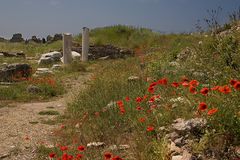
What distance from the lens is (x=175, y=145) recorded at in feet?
16.3

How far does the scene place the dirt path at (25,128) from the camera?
23.9 feet

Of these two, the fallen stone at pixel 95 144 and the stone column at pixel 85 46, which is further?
the stone column at pixel 85 46

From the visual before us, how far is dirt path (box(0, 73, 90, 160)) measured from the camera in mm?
7300

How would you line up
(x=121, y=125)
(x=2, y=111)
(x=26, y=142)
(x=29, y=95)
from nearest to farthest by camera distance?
(x=121, y=125)
(x=26, y=142)
(x=2, y=111)
(x=29, y=95)

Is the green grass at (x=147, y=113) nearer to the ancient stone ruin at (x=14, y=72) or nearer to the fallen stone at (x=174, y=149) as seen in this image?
the fallen stone at (x=174, y=149)

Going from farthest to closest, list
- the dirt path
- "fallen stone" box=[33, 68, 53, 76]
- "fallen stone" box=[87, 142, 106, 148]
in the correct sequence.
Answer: "fallen stone" box=[33, 68, 53, 76] → the dirt path → "fallen stone" box=[87, 142, 106, 148]

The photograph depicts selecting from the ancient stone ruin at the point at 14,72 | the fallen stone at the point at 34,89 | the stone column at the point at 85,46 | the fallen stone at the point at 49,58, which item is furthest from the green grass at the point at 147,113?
the stone column at the point at 85,46

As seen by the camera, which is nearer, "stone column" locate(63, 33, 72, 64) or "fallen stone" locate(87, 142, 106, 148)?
"fallen stone" locate(87, 142, 106, 148)

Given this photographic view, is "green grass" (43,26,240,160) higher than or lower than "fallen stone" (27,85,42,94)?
higher

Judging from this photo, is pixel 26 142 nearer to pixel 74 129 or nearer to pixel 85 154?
pixel 74 129

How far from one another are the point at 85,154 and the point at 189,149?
65.3 inches

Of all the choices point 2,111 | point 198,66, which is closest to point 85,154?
point 198,66

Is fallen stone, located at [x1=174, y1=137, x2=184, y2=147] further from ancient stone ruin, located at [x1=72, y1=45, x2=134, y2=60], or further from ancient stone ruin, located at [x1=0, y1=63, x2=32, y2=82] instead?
Result: ancient stone ruin, located at [x1=72, y1=45, x2=134, y2=60]

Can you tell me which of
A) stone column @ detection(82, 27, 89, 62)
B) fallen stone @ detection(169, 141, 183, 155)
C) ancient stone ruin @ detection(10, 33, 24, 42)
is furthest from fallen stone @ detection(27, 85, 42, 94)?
ancient stone ruin @ detection(10, 33, 24, 42)
